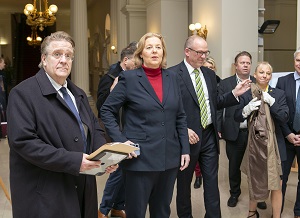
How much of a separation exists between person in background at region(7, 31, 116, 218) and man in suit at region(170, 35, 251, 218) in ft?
5.87

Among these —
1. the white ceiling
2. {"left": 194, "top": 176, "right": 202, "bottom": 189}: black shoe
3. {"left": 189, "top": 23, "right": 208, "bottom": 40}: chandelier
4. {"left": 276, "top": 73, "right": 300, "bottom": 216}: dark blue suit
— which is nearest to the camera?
{"left": 276, "top": 73, "right": 300, "bottom": 216}: dark blue suit

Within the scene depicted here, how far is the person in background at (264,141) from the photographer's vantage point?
4484 millimetres

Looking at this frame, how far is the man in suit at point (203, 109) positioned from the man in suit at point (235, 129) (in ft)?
3.05

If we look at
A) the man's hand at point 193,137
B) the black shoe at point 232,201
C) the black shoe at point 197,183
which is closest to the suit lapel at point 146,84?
the man's hand at point 193,137

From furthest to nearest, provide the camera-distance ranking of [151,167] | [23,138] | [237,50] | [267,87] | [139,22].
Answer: [139,22] < [237,50] < [267,87] < [151,167] < [23,138]

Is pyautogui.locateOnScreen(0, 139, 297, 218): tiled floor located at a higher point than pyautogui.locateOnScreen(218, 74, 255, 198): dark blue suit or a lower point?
lower

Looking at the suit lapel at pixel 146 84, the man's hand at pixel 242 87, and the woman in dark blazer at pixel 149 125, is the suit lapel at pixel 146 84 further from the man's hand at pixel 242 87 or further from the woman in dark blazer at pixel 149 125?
the man's hand at pixel 242 87

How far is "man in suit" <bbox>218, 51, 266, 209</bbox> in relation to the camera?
5367mm

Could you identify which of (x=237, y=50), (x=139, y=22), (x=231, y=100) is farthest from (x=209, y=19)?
(x=231, y=100)

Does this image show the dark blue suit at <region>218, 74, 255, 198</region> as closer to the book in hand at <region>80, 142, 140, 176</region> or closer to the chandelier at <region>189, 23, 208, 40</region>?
the book in hand at <region>80, 142, 140, 176</region>

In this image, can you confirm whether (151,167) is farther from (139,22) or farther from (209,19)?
(139,22)

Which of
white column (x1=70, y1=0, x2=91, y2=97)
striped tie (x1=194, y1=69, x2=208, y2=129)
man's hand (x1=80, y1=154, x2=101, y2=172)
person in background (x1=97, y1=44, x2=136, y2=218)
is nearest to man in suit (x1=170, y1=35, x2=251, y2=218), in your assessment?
striped tie (x1=194, y1=69, x2=208, y2=129)

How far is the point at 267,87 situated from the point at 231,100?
0.60 m

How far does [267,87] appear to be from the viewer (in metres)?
4.85
